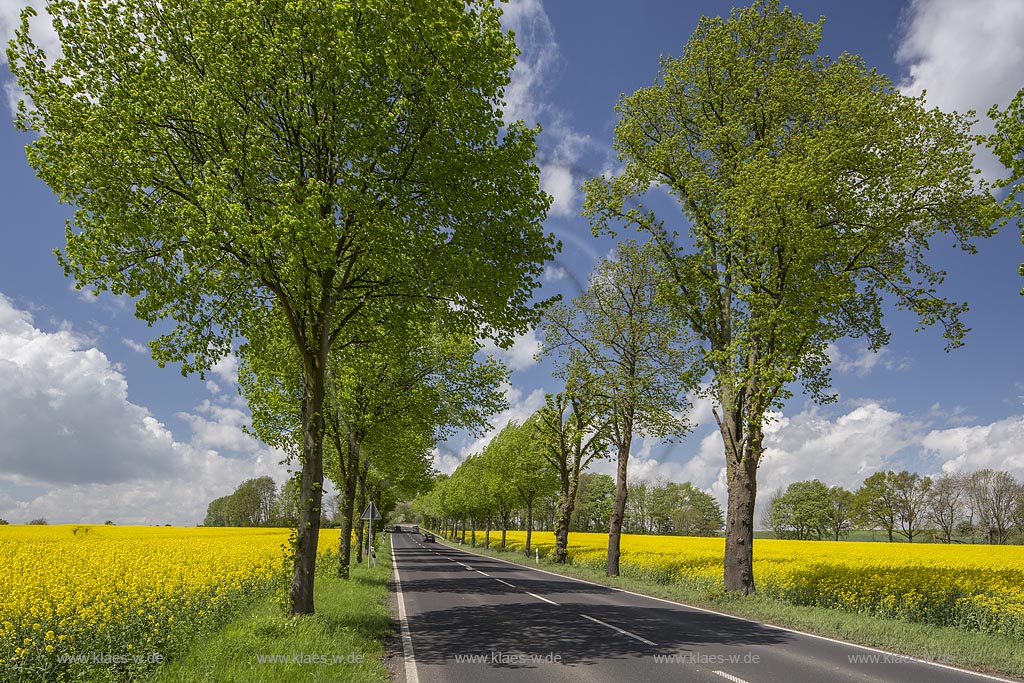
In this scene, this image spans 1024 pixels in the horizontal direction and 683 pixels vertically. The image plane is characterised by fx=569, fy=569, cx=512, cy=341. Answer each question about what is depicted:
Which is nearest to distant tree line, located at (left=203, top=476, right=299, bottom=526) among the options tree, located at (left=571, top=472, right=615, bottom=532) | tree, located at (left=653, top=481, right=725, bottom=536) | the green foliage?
the green foliage

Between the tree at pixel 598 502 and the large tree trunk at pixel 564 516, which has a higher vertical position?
the large tree trunk at pixel 564 516

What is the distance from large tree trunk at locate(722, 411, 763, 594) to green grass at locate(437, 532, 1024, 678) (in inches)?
24.5

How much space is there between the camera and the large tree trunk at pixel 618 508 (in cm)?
2525

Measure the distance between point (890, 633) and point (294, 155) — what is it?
47.2 feet

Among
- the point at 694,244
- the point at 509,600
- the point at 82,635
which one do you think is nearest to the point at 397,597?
the point at 509,600

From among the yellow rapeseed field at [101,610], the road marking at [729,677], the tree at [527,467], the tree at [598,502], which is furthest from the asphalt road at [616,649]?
the tree at [598,502]

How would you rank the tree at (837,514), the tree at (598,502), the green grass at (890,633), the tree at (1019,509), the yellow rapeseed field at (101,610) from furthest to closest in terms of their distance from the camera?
1. the tree at (598,502)
2. the tree at (837,514)
3. the tree at (1019,509)
4. the green grass at (890,633)
5. the yellow rapeseed field at (101,610)

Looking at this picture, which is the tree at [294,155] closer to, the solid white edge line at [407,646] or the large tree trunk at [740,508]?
the solid white edge line at [407,646]

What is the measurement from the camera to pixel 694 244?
1738 centimetres

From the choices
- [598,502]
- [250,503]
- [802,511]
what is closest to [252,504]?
[250,503]

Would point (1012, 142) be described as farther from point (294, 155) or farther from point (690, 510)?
point (690, 510)

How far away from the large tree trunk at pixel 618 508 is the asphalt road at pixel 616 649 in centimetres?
903

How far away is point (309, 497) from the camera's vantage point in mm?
10438

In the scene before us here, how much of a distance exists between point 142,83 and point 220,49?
51.7 inches
